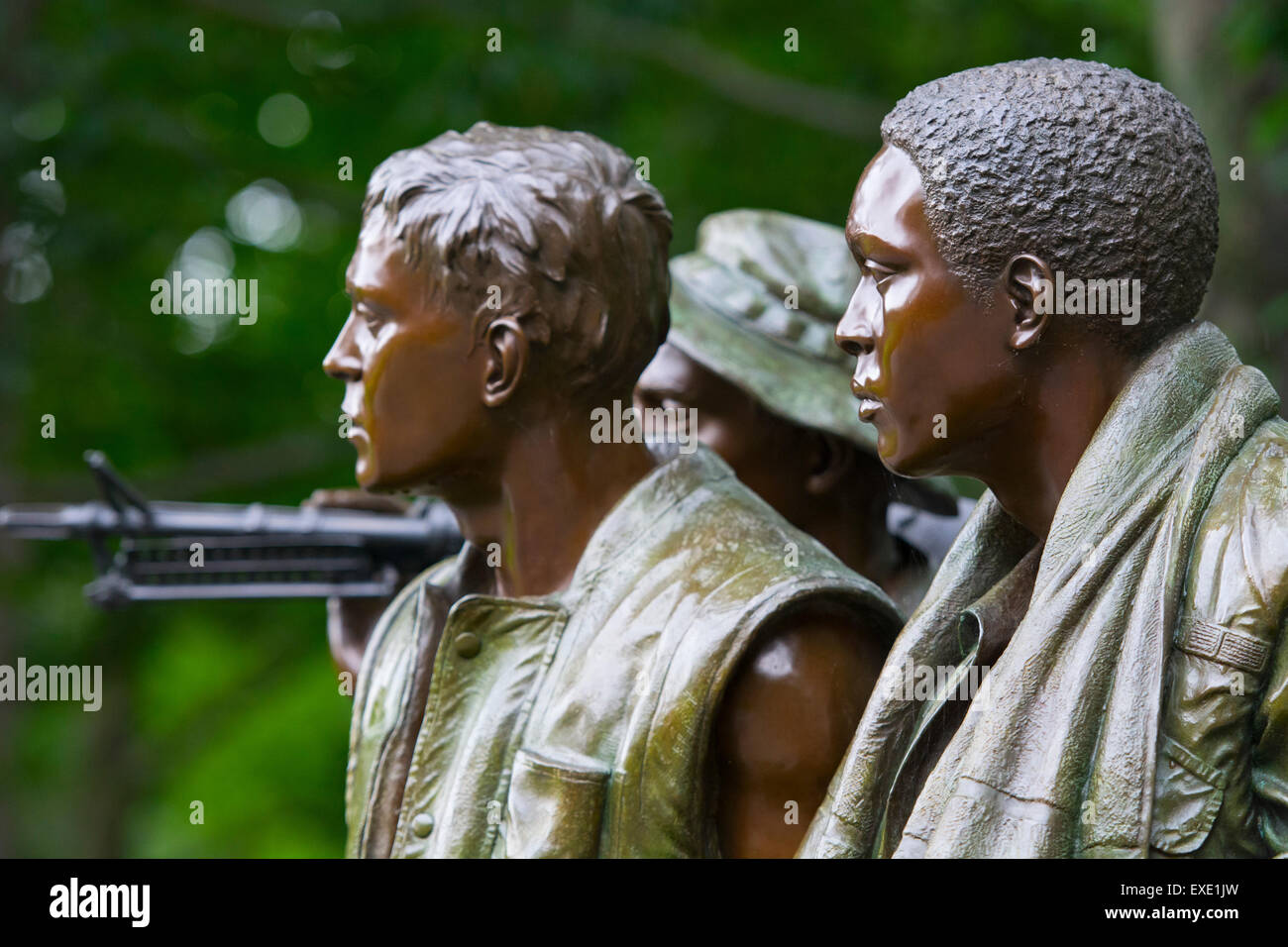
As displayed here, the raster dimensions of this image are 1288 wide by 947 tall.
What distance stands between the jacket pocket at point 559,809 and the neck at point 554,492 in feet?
1.72

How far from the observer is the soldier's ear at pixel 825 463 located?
5055 mm

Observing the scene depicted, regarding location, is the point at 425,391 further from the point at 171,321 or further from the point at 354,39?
the point at 171,321

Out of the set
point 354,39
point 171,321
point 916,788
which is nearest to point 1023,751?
point 916,788

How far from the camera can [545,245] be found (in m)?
3.94

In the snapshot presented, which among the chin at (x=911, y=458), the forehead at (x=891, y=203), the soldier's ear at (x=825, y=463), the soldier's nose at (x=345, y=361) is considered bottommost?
the soldier's ear at (x=825, y=463)

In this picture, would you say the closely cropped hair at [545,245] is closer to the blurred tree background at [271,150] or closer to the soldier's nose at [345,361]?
the soldier's nose at [345,361]

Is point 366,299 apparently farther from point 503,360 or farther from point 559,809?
point 559,809

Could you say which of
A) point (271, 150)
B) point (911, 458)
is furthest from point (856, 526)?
point (271, 150)

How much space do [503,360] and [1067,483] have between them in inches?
54.4

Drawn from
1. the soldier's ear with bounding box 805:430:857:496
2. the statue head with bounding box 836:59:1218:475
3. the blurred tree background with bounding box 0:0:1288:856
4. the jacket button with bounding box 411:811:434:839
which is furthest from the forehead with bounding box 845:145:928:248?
the blurred tree background with bounding box 0:0:1288:856

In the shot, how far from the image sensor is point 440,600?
4.29m

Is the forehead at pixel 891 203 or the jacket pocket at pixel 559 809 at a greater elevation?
the forehead at pixel 891 203

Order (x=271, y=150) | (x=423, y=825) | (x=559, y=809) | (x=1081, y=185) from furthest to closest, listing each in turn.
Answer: (x=271, y=150) → (x=423, y=825) → (x=559, y=809) → (x=1081, y=185)

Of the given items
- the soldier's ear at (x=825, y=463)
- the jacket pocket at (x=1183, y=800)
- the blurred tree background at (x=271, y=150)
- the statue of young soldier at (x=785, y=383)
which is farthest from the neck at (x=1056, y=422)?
the blurred tree background at (x=271, y=150)
